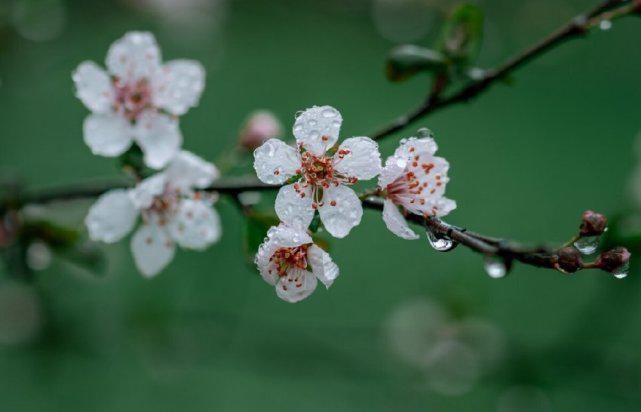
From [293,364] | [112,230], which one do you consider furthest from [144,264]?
[293,364]

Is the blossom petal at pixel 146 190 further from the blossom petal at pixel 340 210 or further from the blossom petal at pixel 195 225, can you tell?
the blossom petal at pixel 340 210

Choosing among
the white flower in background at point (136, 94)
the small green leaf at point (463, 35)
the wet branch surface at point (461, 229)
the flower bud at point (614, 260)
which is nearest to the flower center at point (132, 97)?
the white flower in background at point (136, 94)

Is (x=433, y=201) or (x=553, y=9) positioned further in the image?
(x=553, y=9)

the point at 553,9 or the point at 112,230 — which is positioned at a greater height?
the point at 553,9

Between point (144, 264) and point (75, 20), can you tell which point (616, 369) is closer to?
point (144, 264)

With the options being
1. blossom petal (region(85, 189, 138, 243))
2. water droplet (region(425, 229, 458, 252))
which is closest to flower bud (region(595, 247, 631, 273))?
water droplet (region(425, 229, 458, 252))

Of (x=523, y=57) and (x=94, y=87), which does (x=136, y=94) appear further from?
(x=523, y=57)

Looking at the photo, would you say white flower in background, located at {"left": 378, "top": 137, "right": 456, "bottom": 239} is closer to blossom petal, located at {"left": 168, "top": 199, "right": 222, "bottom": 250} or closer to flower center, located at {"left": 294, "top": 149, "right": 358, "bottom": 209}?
flower center, located at {"left": 294, "top": 149, "right": 358, "bottom": 209}
